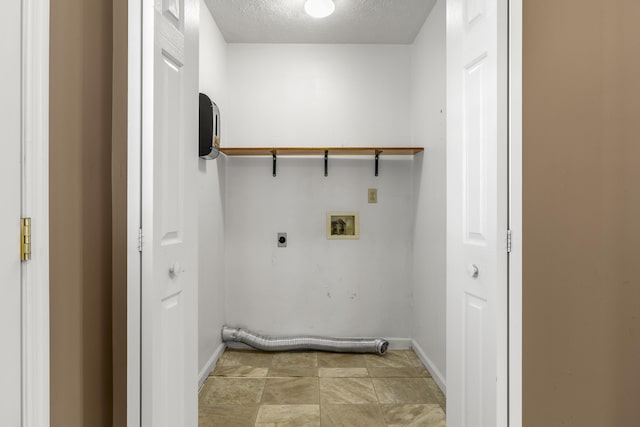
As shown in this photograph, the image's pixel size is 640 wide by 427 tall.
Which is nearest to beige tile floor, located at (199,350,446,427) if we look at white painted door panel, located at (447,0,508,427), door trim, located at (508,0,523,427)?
white painted door panel, located at (447,0,508,427)

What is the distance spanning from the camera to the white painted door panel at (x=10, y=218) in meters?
0.82

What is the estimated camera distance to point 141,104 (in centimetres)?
122

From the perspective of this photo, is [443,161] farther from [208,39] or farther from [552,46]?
[208,39]

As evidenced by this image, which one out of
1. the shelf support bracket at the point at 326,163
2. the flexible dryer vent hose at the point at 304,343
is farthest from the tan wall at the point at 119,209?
the shelf support bracket at the point at 326,163

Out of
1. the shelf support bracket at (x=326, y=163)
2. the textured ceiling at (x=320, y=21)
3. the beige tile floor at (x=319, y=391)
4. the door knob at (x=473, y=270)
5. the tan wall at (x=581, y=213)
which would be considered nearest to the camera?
the tan wall at (x=581, y=213)

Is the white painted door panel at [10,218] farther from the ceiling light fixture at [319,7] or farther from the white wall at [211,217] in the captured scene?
the ceiling light fixture at [319,7]

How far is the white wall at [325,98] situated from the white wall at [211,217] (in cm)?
30

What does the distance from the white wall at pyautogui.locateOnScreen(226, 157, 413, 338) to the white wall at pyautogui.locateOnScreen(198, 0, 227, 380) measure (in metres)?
0.26

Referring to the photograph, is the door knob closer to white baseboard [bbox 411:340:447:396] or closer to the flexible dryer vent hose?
white baseboard [bbox 411:340:447:396]

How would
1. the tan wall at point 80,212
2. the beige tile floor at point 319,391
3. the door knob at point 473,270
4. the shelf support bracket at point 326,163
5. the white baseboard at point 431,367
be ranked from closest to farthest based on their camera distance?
the tan wall at point 80,212 → the door knob at point 473,270 → the beige tile floor at point 319,391 → the white baseboard at point 431,367 → the shelf support bracket at point 326,163

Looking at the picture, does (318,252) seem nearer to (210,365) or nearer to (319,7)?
(210,365)

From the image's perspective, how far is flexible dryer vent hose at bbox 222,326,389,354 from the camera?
341cm

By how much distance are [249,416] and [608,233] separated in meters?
2.06

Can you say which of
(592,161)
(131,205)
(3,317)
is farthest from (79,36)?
(592,161)
